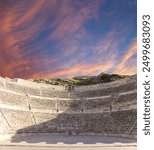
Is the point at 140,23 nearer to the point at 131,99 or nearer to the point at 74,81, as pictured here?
the point at 131,99

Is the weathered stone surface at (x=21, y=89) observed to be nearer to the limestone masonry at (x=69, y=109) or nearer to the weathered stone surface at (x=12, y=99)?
the limestone masonry at (x=69, y=109)

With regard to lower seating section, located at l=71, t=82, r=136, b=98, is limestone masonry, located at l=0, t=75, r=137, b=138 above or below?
below

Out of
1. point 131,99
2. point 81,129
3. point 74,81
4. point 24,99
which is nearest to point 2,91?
point 24,99

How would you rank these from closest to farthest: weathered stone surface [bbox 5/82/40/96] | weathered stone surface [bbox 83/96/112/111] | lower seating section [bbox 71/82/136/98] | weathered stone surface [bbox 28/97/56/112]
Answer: weathered stone surface [bbox 28/97/56/112], weathered stone surface [bbox 83/96/112/111], weathered stone surface [bbox 5/82/40/96], lower seating section [bbox 71/82/136/98]

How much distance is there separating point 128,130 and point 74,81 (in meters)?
38.3

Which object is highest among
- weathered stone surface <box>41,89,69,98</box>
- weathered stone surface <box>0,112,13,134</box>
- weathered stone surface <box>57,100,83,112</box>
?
weathered stone surface <box>41,89,69,98</box>

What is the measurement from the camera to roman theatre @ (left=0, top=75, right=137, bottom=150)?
28.2 m

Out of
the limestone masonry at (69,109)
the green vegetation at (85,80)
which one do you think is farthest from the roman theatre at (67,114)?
the green vegetation at (85,80)

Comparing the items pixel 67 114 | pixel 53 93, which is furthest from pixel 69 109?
pixel 53 93

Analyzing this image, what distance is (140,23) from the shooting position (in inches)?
290

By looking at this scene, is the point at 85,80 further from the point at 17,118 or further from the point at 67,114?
the point at 17,118

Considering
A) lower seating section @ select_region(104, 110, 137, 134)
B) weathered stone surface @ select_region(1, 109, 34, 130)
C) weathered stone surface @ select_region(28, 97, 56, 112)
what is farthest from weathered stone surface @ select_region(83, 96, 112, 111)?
weathered stone surface @ select_region(1, 109, 34, 130)

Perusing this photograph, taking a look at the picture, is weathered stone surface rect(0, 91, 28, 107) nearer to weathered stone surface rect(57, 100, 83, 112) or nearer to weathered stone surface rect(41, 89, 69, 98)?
weathered stone surface rect(57, 100, 83, 112)

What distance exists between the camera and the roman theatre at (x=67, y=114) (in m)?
28.2
